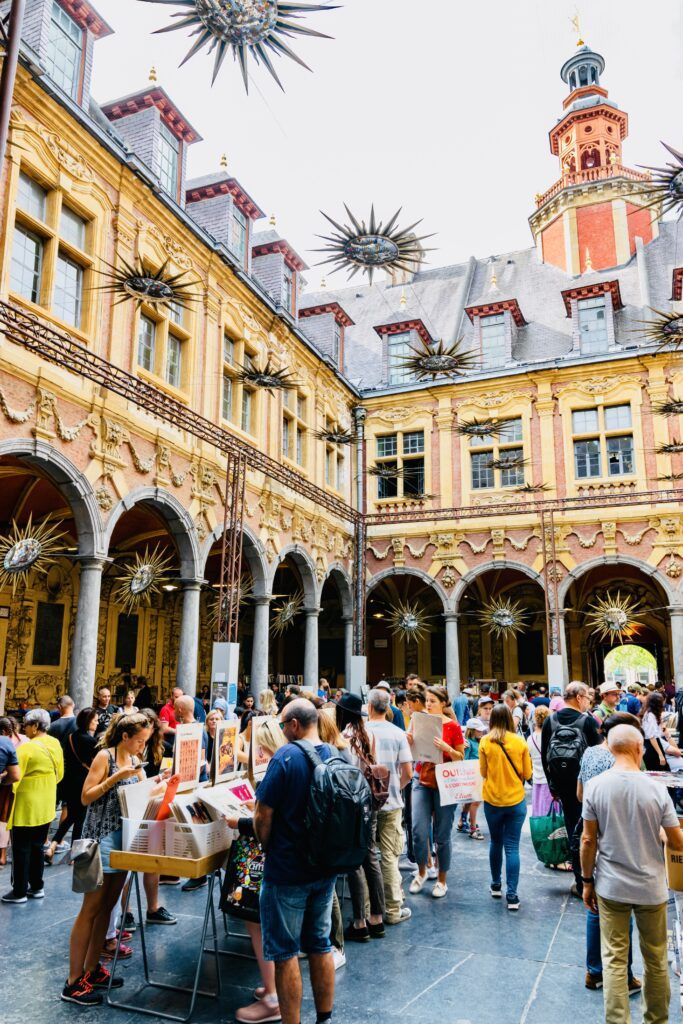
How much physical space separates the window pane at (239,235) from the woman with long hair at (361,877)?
1352 cm

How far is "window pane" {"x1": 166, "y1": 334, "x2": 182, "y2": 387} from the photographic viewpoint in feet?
47.3

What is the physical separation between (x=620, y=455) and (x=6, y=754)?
57.4 feet

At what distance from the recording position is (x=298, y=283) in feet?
65.6

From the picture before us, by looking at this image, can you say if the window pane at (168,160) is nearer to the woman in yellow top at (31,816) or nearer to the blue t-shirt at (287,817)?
the woman in yellow top at (31,816)

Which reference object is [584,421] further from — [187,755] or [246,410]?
[187,755]

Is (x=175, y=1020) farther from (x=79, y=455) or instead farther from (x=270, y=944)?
(x=79, y=455)

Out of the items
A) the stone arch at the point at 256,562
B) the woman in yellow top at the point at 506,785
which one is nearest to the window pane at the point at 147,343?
the stone arch at the point at 256,562

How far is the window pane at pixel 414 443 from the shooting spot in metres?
22.1

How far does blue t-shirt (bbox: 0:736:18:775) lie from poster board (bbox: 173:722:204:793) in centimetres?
216

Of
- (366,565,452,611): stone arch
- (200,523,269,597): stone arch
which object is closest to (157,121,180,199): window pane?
(200,523,269,597): stone arch

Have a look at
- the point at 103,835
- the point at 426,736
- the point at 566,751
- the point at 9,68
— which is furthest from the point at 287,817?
the point at 9,68

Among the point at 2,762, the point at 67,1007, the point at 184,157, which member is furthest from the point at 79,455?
the point at 67,1007

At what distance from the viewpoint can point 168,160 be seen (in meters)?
14.9

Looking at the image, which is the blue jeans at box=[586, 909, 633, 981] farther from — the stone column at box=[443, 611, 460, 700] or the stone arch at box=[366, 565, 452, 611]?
the stone arch at box=[366, 565, 452, 611]
